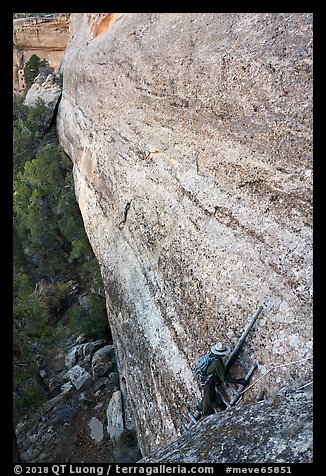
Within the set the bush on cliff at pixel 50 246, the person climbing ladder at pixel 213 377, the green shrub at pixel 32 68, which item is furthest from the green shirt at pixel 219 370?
the green shrub at pixel 32 68

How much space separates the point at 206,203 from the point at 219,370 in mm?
2502

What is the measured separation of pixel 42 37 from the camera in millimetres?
28984

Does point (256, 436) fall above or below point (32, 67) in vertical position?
below

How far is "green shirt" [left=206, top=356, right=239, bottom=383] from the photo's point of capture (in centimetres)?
438

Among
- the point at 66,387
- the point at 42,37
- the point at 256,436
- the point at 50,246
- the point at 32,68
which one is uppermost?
the point at 42,37

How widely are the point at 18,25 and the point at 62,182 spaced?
19.5 meters

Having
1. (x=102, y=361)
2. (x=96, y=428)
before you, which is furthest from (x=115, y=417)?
(x=102, y=361)

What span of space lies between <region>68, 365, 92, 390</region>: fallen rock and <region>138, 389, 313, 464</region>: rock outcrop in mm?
7012

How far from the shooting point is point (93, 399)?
1020cm

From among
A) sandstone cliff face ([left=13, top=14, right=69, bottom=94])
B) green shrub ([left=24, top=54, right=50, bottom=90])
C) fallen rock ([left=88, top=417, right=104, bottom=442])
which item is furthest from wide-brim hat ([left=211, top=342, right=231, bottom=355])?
sandstone cliff face ([left=13, top=14, right=69, bottom=94])

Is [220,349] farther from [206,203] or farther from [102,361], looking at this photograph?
[102,361]

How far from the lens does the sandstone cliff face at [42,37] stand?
92.0 ft

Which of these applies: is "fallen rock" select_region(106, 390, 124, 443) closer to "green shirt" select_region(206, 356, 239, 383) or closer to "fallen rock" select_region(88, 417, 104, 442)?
"fallen rock" select_region(88, 417, 104, 442)
